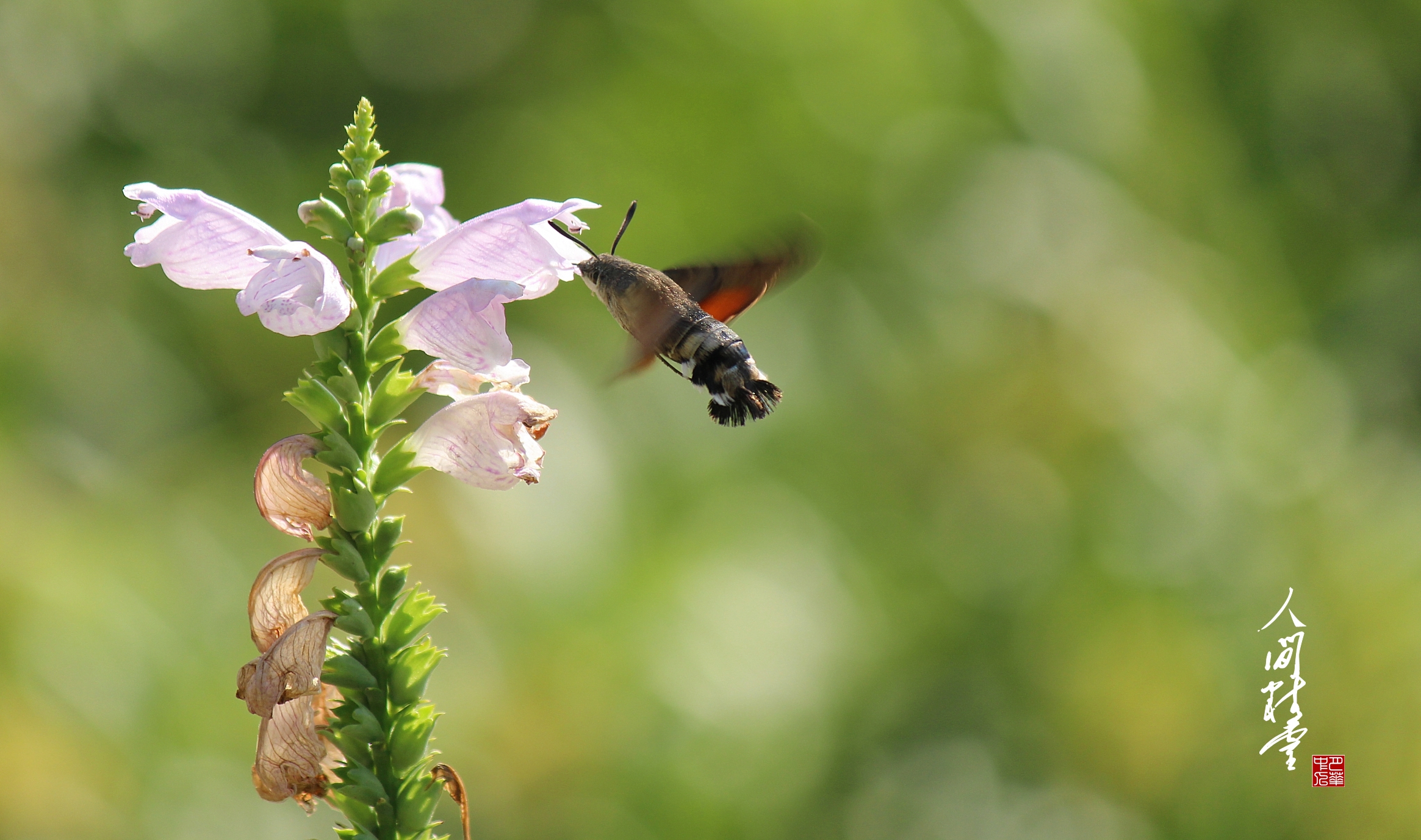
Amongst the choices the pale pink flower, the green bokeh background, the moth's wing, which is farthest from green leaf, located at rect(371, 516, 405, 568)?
the green bokeh background

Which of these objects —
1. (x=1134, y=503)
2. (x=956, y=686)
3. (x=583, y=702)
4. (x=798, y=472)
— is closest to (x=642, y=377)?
(x=798, y=472)

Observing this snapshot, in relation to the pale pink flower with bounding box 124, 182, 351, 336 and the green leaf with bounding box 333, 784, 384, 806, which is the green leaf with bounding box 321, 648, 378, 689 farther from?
the pale pink flower with bounding box 124, 182, 351, 336

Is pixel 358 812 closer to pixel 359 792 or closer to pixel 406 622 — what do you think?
pixel 359 792

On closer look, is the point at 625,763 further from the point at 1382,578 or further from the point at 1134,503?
the point at 1382,578

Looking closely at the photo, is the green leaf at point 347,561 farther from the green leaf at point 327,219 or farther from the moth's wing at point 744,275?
the moth's wing at point 744,275
